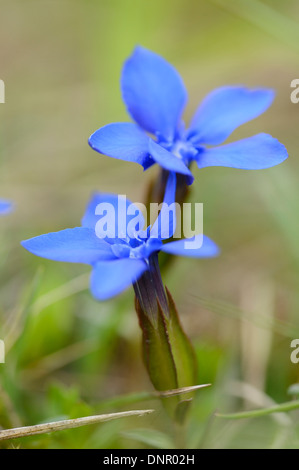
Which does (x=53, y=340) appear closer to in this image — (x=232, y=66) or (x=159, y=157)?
(x=159, y=157)

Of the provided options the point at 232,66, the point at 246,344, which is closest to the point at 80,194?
the point at 246,344

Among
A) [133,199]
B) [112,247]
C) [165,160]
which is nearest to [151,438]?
[112,247]

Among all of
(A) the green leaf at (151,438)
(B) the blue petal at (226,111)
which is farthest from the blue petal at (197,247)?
(A) the green leaf at (151,438)

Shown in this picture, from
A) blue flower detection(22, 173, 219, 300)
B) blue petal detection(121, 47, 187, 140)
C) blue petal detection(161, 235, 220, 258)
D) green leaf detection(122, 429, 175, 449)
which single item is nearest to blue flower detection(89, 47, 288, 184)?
blue petal detection(121, 47, 187, 140)

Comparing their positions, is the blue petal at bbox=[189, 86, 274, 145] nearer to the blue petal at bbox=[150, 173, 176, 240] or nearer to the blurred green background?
the blurred green background

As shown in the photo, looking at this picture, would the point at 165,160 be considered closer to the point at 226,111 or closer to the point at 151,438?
the point at 226,111
